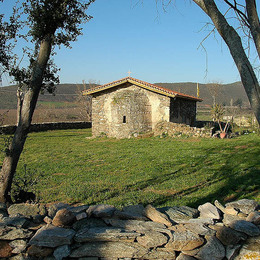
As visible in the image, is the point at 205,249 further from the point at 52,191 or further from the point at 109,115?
the point at 109,115

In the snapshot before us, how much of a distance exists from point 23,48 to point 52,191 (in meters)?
3.66

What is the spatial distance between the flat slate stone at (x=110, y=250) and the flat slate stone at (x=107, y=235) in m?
0.05

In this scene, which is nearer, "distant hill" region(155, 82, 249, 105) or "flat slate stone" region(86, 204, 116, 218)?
"flat slate stone" region(86, 204, 116, 218)

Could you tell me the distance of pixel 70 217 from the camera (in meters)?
3.32

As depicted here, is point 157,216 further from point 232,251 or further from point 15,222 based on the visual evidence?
point 15,222

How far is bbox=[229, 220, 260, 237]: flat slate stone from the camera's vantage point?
296 cm

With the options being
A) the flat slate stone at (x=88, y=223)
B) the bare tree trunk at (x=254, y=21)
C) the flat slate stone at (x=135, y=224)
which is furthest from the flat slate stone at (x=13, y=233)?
the bare tree trunk at (x=254, y=21)

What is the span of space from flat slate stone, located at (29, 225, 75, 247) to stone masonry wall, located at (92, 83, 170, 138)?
15.5 meters

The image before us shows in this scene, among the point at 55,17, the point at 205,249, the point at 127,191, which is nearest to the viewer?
the point at 205,249

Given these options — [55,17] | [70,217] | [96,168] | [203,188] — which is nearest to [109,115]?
[96,168]

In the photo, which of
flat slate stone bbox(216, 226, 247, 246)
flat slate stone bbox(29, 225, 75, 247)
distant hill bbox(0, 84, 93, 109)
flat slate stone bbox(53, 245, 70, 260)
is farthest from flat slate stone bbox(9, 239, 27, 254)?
distant hill bbox(0, 84, 93, 109)

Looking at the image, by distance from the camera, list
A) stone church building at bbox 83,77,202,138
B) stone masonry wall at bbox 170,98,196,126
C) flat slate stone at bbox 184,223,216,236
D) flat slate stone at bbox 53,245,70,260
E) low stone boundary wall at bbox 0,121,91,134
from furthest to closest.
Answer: low stone boundary wall at bbox 0,121,91,134 < stone masonry wall at bbox 170,98,196,126 < stone church building at bbox 83,77,202,138 < flat slate stone at bbox 184,223,216,236 < flat slate stone at bbox 53,245,70,260

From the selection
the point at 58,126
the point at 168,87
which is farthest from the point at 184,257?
the point at 168,87

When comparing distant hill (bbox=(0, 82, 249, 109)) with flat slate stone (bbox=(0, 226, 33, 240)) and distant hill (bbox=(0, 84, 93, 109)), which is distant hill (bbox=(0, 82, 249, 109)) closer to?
distant hill (bbox=(0, 84, 93, 109))
